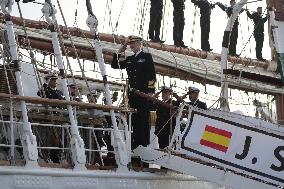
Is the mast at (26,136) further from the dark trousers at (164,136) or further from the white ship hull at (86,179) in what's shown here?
the dark trousers at (164,136)

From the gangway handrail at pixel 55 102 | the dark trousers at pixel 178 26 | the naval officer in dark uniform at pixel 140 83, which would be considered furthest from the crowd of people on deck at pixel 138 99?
the dark trousers at pixel 178 26

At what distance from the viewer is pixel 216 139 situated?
305 inches

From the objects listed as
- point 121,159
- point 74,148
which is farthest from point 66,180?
point 121,159

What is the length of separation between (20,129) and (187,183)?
2.58 metres

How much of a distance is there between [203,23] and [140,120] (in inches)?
344

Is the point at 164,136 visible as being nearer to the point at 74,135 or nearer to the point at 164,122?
the point at 164,122

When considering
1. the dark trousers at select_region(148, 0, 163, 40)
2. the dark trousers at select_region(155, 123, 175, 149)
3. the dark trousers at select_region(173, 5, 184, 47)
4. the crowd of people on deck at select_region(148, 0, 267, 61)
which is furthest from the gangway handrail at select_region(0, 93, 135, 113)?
the dark trousers at select_region(173, 5, 184, 47)

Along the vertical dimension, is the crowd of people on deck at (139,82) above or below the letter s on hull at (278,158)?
above

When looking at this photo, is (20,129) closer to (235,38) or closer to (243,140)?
(243,140)

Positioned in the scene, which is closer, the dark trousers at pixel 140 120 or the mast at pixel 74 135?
the mast at pixel 74 135

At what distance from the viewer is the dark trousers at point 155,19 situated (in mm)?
15588

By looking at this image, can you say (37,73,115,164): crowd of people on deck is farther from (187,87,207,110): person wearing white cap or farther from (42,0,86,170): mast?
(187,87,207,110): person wearing white cap

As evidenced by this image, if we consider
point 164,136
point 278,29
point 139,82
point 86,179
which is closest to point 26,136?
point 86,179

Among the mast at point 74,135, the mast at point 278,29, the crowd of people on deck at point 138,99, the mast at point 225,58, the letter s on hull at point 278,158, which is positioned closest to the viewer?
the mast at point 74,135
